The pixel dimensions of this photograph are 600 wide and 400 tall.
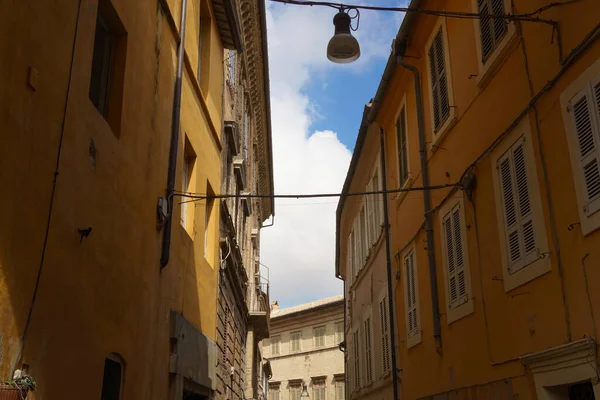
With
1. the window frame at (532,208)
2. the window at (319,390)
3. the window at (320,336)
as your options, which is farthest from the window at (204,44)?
the window at (319,390)

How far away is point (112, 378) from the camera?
695cm

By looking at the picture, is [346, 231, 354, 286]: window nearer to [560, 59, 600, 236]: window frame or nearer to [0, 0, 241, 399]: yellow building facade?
[0, 0, 241, 399]: yellow building facade

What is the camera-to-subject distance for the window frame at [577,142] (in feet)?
19.3

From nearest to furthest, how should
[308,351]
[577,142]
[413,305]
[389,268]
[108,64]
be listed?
1. [577,142]
2. [108,64]
3. [413,305]
4. [389,268]
5. [308,351]

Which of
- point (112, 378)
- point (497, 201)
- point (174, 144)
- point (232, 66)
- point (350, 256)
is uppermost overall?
point (232, 66)

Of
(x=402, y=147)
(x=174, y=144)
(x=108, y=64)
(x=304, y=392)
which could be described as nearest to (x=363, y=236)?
(x=402, y=147)

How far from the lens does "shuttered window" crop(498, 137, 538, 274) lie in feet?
23.6

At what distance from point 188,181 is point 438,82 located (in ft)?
14.3

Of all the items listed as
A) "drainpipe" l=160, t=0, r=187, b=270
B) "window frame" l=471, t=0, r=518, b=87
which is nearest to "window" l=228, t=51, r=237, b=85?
"drainpipe" l=160, t=0, r=187, b=270

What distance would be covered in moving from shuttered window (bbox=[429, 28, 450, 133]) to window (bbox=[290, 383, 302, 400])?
3865 cm

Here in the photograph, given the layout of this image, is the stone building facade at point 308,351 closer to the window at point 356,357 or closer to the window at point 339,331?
the window at point 339,331

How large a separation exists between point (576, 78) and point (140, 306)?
17.0ft

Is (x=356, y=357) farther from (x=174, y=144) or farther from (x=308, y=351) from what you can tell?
(x=308, y=351)

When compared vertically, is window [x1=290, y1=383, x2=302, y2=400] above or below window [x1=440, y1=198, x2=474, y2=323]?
above
